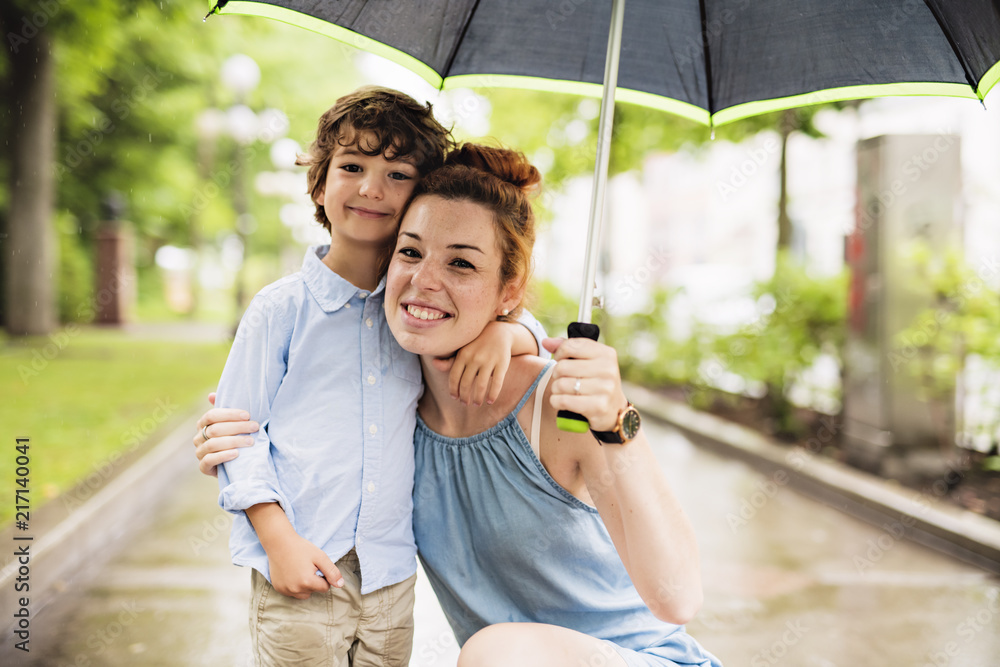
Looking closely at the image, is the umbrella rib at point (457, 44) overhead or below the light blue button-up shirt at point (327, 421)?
overhead

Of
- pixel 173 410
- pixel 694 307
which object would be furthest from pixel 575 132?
pixel 173 410

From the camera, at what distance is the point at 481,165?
210 cm

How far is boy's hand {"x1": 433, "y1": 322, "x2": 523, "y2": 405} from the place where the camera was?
1.94m

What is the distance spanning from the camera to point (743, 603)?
4465 millimetres

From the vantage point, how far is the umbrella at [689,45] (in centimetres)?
220

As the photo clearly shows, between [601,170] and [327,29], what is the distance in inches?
36.1

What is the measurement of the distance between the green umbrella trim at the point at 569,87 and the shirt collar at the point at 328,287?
33.2 inches

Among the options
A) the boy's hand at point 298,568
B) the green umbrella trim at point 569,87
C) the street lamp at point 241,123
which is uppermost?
the street lamp at point 241,123

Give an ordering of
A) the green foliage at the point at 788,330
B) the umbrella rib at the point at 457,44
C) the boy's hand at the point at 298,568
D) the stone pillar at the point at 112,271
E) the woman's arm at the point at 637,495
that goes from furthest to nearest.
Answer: the stone pillar at the point at 112,271
the green foliage at the point at 788,330
the umbrella rib at the point at 457,44
the boy's hand at the point at 298,568
the woman's arm at the point at 637,495

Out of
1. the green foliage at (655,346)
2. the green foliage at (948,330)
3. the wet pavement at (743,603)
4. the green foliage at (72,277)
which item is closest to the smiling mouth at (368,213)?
the wet pavement at (743,603)

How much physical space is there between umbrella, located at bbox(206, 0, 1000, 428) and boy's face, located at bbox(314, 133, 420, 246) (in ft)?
1.34

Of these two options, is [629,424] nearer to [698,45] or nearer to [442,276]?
[442,276]

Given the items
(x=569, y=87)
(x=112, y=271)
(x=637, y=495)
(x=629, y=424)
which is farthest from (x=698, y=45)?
(x=112, y=271)

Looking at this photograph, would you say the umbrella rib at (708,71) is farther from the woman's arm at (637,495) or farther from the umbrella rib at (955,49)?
the woman's arm at (637,495)
